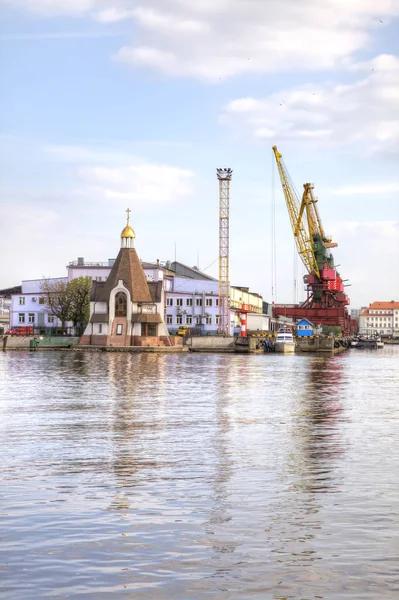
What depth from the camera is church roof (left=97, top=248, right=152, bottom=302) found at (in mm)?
115094

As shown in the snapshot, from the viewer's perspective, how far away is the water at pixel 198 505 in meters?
10.4

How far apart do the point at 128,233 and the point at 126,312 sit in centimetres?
1133

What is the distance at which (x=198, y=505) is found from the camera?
1449cm

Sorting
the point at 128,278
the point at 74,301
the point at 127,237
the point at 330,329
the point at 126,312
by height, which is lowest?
the point at 330,329

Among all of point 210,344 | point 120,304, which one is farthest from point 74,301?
point 210,344

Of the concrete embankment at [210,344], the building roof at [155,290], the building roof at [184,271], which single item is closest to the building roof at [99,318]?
the building roof at [155,290]

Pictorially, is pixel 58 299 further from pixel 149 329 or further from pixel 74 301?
pixel 149 329

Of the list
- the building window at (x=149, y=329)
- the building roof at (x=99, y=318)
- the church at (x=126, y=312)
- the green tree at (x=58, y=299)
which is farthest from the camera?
the green tree at (x=58, y=299)

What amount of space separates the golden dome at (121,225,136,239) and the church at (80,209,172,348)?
2.28m

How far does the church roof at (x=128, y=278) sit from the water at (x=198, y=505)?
84099 mm

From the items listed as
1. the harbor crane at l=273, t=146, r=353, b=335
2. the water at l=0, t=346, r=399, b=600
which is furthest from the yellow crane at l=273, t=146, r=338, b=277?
the water at l=0, t=346, r=399, b=600

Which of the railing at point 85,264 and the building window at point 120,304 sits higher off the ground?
the railing at point 85,264

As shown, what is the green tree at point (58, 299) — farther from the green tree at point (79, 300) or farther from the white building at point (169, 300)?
the white building at point (169, 300)

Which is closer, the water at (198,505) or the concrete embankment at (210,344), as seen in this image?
the water at (198,505)
